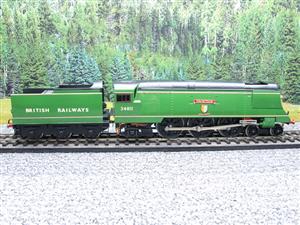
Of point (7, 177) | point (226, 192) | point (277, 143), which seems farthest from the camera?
point (277, 143)

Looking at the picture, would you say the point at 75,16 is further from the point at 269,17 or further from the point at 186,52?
the point at 269,17

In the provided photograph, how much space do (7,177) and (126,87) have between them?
4.62 meters

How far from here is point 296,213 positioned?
705 centimetres

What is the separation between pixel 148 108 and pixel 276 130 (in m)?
4.58

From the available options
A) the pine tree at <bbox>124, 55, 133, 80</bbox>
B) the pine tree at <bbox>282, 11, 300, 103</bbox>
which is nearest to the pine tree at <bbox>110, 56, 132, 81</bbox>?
the pine tree at <bbox>124, 55, 133, 80</bbox>

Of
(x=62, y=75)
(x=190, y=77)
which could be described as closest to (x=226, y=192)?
(x=190, y=77)

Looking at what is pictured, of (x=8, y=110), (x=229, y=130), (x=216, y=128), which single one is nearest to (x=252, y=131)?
(x=229, y=130)

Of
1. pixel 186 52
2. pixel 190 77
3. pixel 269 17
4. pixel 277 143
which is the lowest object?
pixel 277 143

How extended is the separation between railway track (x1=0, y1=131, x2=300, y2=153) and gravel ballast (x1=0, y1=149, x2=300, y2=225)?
0.27m

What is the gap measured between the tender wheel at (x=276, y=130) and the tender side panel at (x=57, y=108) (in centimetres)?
589

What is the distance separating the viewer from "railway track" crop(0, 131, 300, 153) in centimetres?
1161

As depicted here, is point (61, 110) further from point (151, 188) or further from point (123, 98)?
point (151, 188)

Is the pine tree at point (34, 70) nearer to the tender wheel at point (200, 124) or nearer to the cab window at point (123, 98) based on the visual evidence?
the cab window at point (123, 98)

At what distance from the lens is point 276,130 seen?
12.9m
